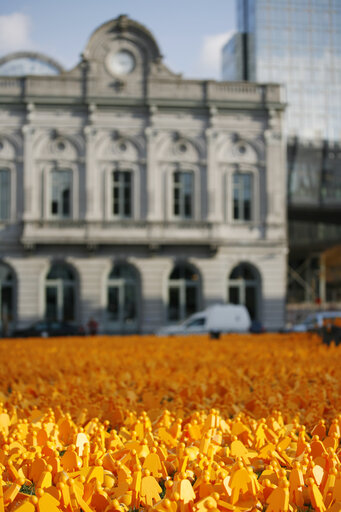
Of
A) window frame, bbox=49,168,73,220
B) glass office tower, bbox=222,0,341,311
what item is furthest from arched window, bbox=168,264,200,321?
glass office tower, bbox=222,0,341,311

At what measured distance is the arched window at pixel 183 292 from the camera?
4362cm

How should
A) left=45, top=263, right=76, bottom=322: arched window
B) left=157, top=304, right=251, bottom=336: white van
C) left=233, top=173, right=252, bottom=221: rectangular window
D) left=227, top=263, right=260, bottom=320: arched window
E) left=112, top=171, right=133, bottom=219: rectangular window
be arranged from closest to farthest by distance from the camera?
left=157, top=304, right=251, bottom=336: white van → left=45, top=263, right=76, bottom=322: arched window → left=112, top=171, right=133, bottom=219: rectangular window → left=227, top=263, right=260, bottom=320: arched window → left=233, top=173, right=252, bottom=221: rectangular window

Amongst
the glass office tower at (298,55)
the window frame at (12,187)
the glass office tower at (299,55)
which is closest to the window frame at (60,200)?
the window frame at (12,187)

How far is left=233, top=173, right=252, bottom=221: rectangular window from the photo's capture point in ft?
147

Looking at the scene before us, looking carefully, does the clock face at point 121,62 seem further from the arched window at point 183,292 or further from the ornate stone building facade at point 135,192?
the arched window at point 183,292

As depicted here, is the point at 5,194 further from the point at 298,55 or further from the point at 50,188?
the point at 298,55

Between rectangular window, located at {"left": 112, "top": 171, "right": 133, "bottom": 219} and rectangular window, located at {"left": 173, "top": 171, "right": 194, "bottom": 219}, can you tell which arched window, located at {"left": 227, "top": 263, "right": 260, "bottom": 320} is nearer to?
rectangular window, located at {"left": 173, "top": 171, "right": 194, "bottom": 219}

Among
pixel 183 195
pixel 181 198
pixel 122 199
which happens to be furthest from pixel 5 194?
pixel 183 195

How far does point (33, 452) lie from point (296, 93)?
10159cm

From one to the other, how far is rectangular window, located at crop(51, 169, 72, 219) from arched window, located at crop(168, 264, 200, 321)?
286 inches

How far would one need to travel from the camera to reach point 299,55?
102812 mm

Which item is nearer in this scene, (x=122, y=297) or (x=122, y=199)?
(x=122, y=297)

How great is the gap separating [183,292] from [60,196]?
9120 millimetres

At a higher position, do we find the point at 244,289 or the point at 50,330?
the point at 244,289
